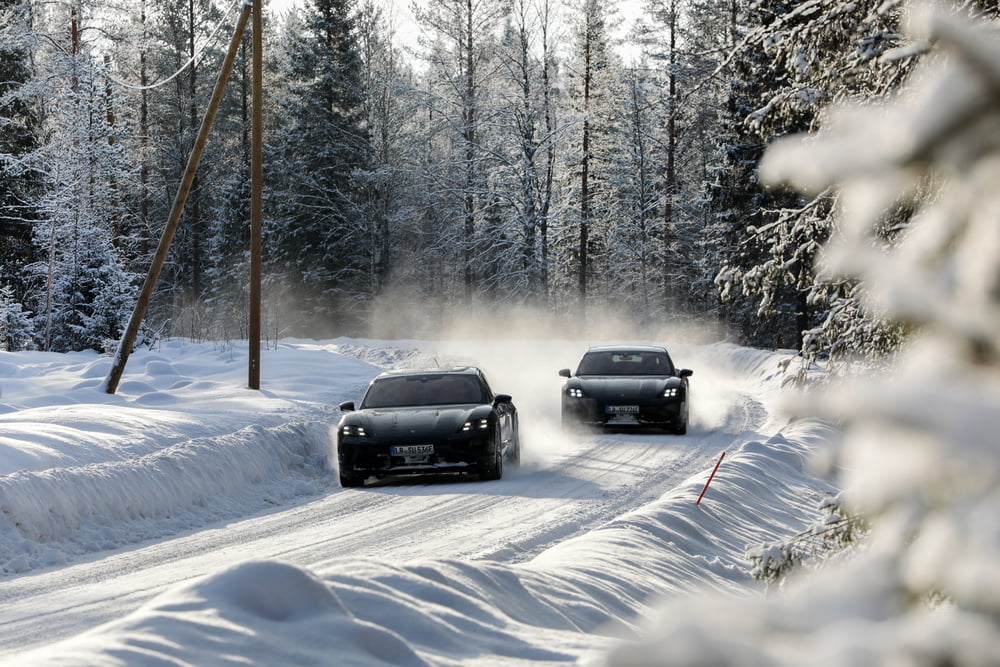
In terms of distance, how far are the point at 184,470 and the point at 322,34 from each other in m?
50.9

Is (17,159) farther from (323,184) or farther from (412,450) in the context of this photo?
(412,450)

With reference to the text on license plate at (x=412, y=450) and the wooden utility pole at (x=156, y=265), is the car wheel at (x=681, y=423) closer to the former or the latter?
the text on license plate at (x=412, y=450)

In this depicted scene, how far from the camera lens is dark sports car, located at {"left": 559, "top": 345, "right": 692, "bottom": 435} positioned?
19844 mm

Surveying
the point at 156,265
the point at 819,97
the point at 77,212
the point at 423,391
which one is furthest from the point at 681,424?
the point at 77,212

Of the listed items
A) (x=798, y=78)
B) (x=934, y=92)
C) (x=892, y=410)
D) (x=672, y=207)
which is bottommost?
(x=892, y=410)

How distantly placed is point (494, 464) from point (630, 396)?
584 cm

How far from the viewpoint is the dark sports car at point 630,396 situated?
19.8 meters

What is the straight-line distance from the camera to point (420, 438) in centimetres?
1428

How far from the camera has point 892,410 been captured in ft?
2.76

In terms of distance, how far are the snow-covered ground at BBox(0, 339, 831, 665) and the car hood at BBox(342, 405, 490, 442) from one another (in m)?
0.75

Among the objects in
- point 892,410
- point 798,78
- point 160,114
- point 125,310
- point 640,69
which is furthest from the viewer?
point 160,114

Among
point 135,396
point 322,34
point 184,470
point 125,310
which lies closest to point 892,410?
point 184,470

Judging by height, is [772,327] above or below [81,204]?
below

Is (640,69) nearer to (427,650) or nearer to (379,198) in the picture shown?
(379,198)
